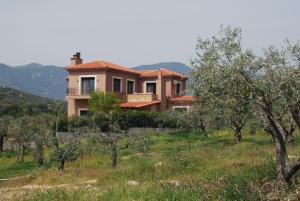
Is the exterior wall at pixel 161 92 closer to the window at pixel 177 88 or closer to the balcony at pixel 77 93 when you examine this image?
the window at pixel 177 88

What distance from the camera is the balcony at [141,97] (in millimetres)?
52688

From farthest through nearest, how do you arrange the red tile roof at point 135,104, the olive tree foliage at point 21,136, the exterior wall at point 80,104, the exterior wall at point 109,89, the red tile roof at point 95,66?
the exterior wall at point 80,104 < the exterior wall at point 109,89 < the red tile roof at point 95,66 < the red tile roof at point 135,104 < the olive tree foliage at point 21,136

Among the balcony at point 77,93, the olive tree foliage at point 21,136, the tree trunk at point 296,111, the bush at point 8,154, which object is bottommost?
the bush at point 8,154

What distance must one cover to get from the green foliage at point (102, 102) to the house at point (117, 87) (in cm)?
216

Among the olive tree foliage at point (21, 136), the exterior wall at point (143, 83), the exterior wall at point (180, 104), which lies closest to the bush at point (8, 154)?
the olive tree foliage at point (21, 136)

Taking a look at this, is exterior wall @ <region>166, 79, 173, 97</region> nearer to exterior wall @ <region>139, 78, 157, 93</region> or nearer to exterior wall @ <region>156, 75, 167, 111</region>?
exterior wall @ <region>156, 75, 167, 111</region>

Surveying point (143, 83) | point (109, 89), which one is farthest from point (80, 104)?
point (143, 83)

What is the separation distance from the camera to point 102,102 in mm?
47781

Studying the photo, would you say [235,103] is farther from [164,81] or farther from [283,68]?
[164,81]

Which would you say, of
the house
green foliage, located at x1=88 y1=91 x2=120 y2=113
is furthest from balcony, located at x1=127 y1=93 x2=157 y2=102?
green foliage, located at x1=88 y1=91 x2=120 y2=113

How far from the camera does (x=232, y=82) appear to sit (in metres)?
→ 11.6

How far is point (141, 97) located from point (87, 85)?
239 inches

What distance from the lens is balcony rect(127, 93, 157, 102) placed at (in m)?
52.7

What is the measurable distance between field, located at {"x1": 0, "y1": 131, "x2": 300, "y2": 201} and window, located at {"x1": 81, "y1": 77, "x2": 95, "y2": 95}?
16305 millimetres
